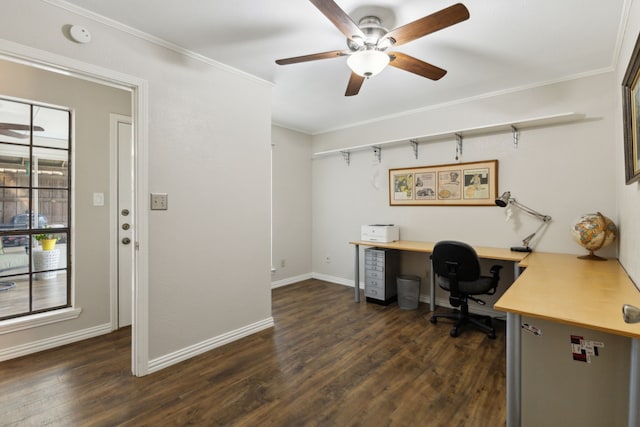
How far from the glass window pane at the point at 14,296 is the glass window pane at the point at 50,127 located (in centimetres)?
119

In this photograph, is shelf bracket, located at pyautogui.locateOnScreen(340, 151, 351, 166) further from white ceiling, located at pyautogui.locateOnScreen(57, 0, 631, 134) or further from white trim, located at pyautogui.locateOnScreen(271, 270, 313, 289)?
white trim, located at pyautogui.locateOnScreen(271, 270, 313, 289)

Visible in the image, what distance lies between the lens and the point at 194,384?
80.1 inches

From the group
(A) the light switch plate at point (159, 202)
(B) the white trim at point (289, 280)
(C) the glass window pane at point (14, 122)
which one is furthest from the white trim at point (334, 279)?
(C) the glass window pane at point (14, 122)

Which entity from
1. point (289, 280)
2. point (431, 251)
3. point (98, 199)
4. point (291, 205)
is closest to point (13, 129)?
point (98, 199)

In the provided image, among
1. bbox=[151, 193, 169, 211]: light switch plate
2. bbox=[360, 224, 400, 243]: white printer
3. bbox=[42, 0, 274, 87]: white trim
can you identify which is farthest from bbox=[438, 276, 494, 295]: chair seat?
bbox=[42, 0, 274, 87]: white trim

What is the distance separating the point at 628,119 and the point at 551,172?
119cm

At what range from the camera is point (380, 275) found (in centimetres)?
367

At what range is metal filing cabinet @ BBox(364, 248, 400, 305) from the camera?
3648 millimetres

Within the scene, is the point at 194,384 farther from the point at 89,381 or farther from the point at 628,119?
the point at 628,119

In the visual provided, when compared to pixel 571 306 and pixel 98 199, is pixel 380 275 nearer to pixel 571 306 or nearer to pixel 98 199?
pixel 571 306

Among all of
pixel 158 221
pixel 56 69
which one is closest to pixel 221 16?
pixel 56 69

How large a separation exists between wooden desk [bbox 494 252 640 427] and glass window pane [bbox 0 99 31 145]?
3726 millimetres

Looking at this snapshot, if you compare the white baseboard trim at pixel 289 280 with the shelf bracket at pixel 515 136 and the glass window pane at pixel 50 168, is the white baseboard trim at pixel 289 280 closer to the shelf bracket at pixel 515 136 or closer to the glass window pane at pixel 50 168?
the glass window pane at pixel 50 168

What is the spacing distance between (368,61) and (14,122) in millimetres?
2942
